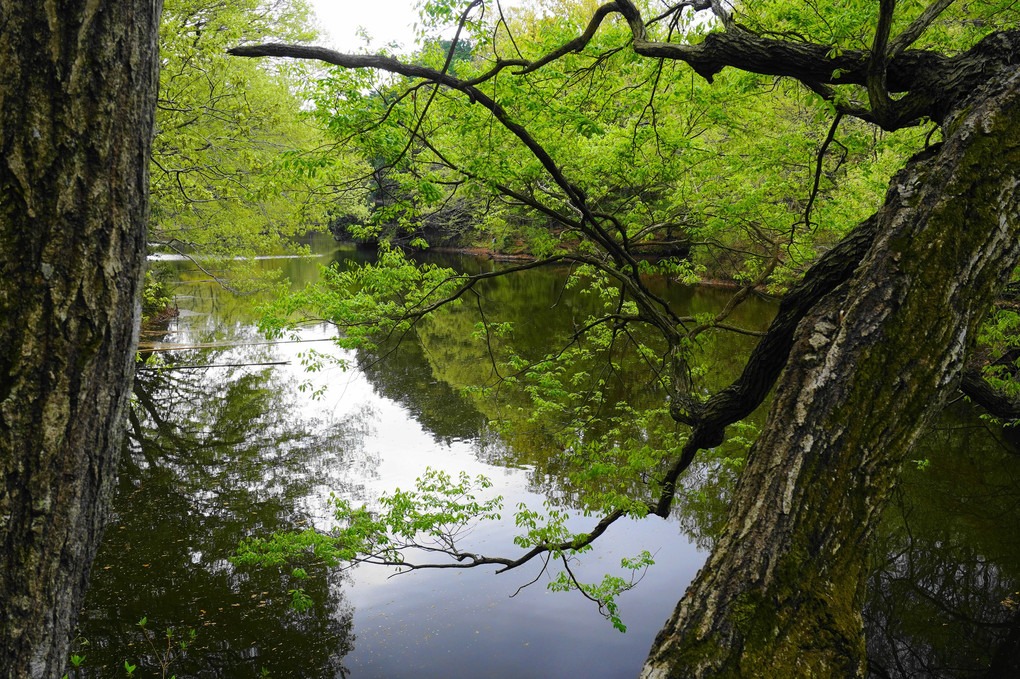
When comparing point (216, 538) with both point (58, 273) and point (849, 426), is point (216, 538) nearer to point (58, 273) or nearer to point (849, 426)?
point (58, 273)

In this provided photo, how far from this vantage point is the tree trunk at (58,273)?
1.15 meters

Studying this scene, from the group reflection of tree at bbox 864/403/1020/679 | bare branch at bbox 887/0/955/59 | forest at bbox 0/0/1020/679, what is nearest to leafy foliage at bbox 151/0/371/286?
forest at bbox 0/0/1020/679

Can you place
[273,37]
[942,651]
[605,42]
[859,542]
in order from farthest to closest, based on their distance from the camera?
[273,37], [942,651], [605,42], [859,542]

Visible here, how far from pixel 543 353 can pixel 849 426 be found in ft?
40.3

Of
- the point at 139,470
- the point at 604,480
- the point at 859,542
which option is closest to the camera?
the point at 859,542

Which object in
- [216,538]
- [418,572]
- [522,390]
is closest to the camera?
[418,572]

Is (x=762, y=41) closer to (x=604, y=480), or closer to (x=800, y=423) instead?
(x=800, y=423)

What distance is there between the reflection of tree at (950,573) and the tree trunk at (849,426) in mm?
5224

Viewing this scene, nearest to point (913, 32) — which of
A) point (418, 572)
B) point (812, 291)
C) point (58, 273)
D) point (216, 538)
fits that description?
point (812, 291)

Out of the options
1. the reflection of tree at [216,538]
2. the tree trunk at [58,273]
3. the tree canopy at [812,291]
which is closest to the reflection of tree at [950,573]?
the tree canopy at [812,291]

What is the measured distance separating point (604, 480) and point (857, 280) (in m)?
7.05

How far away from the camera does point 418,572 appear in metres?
7.12

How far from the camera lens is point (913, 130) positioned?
23.4 ft

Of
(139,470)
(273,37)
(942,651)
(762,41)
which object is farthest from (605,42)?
(273,37)
